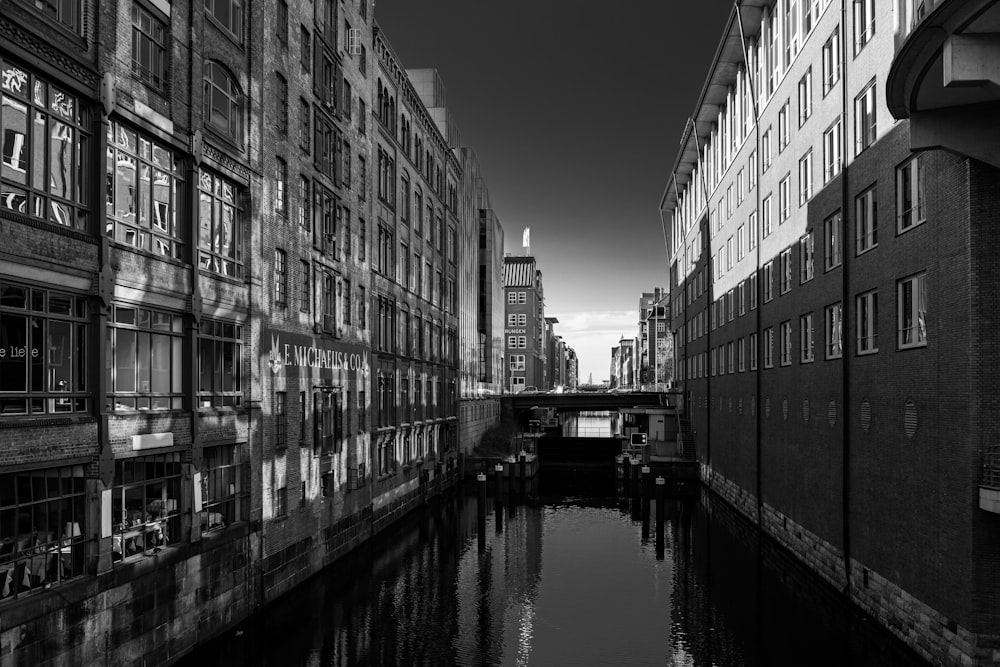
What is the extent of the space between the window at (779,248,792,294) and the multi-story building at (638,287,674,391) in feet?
195

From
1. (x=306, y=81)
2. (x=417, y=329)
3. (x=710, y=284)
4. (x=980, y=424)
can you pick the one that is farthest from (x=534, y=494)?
(x=980, y=424)

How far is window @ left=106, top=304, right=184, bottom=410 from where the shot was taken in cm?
1675

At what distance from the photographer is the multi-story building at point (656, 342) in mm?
104688

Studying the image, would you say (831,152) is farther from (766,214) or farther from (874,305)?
(766,214)

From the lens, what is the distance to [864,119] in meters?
24.2

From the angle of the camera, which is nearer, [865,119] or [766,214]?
[865,119]

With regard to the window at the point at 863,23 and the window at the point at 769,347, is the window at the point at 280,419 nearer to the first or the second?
the window at the point at 863,23

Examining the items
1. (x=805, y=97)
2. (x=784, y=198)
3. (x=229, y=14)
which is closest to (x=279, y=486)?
(x=229, y=14)

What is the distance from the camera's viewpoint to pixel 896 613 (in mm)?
19969

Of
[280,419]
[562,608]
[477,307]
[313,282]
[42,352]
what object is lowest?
[562,608]

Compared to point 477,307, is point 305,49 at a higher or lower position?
higher

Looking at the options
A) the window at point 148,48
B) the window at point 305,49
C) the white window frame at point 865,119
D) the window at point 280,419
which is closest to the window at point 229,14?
the window at point 148,48

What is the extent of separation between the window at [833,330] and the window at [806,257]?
2.69 metres

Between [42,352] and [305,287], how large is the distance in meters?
13.9
